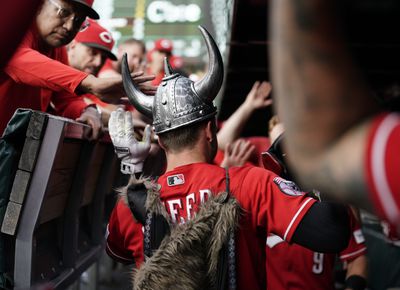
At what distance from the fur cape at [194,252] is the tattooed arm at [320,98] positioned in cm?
140

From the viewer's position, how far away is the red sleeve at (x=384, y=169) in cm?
80

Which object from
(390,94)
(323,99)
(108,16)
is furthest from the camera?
(108,16)

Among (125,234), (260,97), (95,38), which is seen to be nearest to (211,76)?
(125,234)

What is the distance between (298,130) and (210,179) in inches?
63.9

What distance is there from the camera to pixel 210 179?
2.43m

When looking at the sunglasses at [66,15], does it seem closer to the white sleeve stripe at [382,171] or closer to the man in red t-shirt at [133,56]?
the white sleeve stripe at [382,171]

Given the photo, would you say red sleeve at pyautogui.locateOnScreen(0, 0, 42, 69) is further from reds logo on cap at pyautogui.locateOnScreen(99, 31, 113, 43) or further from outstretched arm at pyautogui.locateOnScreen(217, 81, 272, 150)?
reds logo on cap at pyautogui.locateOnScreen(99, 31, 113, 43)

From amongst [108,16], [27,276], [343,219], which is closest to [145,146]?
[27,276]

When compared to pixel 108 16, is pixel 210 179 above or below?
below

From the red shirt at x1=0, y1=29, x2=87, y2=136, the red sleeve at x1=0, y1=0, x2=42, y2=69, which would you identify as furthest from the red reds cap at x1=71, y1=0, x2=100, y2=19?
the red sleeve at x1=0, y1=0, x2=42, y2=69

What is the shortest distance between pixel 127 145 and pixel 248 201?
86cm

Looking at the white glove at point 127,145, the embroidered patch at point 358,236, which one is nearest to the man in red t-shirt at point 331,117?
the white glove at point 127,145

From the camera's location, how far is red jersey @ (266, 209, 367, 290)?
3.41 meters

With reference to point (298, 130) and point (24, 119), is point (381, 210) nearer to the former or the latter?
point (298, 130)
